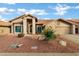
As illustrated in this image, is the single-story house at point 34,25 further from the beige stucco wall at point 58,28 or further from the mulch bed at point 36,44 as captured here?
the mulch bed at point 36,44

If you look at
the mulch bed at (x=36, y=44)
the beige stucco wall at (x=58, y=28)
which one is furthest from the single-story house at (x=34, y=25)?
the mulch bed at (x=36, y=44)

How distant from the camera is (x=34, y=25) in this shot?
452 centimetres

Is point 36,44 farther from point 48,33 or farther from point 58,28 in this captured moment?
point 58,28

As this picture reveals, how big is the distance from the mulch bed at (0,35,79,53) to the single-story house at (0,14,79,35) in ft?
0.37

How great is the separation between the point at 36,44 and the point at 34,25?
31cm

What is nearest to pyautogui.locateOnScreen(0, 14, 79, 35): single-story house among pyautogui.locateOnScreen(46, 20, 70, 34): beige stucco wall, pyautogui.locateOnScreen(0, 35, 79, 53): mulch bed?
pyautogui.locateOnScreen(46, 20, 70, 34): beige stucco wall

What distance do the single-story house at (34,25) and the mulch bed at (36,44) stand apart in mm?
113

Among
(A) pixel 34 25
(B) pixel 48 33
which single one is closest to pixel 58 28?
(B) pixel 48 33

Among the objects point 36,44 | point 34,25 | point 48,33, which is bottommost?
point 36,44

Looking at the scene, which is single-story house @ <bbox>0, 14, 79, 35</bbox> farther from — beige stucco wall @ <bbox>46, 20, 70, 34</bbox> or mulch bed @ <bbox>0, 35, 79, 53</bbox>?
mulch bed @ <bbox>0, 35, 79, 53</bbox>

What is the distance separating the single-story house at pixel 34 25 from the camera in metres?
4.49

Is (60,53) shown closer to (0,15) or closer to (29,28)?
(29,28)

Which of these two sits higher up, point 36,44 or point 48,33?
point 48,33

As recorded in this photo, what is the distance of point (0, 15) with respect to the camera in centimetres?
445
